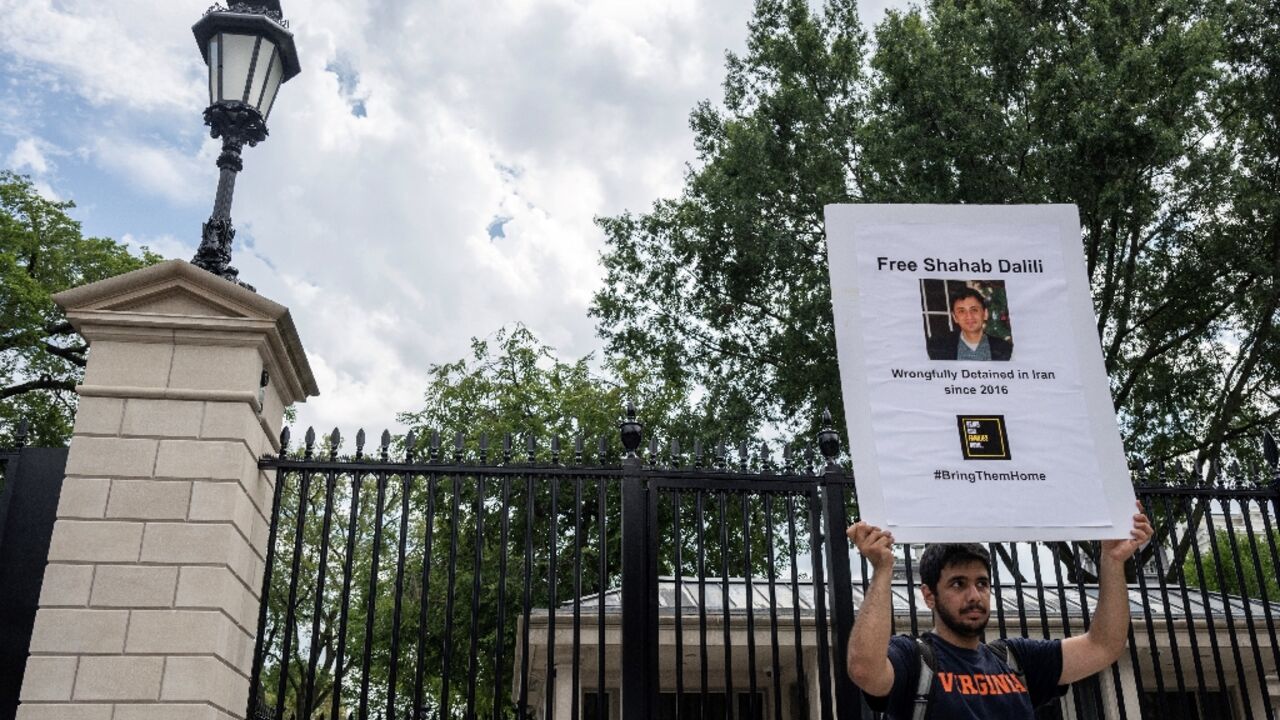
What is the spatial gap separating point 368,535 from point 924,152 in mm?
22710

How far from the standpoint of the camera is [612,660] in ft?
45.1

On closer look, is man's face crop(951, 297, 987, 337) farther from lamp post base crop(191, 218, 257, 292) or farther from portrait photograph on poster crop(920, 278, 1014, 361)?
lamp post base crop(191, 218, 257, 292)

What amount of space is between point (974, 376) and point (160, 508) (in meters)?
4.09

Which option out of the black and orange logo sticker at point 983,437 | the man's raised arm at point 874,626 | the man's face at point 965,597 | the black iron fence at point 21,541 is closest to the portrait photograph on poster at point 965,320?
the black and orange logo sticker at point 983,437

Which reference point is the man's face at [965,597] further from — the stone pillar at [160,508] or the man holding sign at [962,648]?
the stone pillar at [160,508]

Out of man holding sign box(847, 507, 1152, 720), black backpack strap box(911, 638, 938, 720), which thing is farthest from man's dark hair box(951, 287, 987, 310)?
black backpack strap box(911, 638, 938, 720)

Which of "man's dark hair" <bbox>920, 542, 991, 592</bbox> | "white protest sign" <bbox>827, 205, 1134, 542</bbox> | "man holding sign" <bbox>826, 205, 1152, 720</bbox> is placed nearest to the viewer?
"man holding sign" <bbox>826, 205, 1152, 720</bbox>

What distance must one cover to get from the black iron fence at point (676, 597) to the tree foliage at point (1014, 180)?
246 cm

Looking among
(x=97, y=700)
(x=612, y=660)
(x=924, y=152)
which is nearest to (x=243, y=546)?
(x=97, y=700)

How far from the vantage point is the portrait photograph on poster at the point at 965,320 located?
13.3 feet

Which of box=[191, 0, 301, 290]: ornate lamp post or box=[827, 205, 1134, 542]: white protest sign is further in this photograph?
box=[191, 0, 301, 290]: ornate lamp post

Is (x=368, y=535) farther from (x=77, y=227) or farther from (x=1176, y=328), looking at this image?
(x=1176, y=328)

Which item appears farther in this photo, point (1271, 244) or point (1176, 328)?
point (1176, 328)

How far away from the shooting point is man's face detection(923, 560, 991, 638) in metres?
3.42
